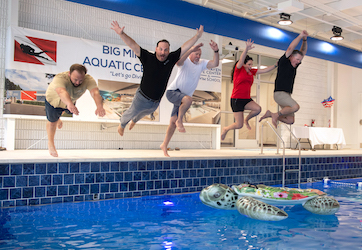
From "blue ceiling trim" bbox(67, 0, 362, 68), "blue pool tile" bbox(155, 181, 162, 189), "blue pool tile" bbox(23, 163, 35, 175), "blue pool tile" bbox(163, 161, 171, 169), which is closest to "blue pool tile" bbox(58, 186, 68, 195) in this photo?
"blue pool tile" bbox(23, 163, 35, 175)

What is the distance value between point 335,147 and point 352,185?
7.54m

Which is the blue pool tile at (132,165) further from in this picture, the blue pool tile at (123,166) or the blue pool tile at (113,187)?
the blue pool tile at (113,187)

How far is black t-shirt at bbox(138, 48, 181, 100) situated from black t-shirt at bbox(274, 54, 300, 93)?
2.32 m

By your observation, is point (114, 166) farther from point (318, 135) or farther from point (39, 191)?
point (318, 135)

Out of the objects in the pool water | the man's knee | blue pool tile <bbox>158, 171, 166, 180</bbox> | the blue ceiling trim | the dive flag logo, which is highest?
the blue ceiling trim

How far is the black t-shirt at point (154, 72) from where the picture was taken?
200 inches

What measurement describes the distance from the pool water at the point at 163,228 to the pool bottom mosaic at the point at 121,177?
7.9 inches

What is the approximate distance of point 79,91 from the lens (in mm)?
5113

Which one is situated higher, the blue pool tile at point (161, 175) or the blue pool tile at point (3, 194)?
the blue pool tile at point (161, 175)

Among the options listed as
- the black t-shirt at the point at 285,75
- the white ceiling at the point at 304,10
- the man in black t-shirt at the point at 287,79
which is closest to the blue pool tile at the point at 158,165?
the man in black t-shirt at the point at 287,79

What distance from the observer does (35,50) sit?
7.55 metres

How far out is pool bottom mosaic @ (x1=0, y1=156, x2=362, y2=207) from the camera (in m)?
4.46

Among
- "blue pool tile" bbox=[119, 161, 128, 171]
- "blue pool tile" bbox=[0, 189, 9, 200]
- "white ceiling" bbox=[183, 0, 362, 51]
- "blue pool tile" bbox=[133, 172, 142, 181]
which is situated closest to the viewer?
"blue pool tile" bbox=[0, 189, 9, 200]

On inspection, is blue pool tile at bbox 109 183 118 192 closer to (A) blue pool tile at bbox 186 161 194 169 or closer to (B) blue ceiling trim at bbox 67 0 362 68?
(A) blue pool tile at bbox 186 161 194 169
